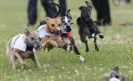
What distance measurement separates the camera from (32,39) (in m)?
9.87

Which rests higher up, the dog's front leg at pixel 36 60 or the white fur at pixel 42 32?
the white fur at pixel 42 32

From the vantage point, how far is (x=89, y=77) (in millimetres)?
9273

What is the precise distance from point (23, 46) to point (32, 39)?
0.19m

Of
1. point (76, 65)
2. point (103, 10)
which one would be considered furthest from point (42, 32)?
point (103, 10)

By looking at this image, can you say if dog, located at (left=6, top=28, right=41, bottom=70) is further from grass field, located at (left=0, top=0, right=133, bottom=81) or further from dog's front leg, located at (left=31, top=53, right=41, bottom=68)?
grass field, located at (left=0, top=0, right=133, bottom=81)

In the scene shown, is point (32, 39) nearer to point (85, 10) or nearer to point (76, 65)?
point (76, 65)

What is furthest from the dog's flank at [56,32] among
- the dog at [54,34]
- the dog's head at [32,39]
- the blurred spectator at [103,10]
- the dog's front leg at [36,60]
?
the blurred spectator at [103,10]

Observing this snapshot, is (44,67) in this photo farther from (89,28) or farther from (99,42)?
(99,42)

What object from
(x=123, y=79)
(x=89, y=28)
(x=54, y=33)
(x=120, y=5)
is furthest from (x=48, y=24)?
(x=120, y=5)

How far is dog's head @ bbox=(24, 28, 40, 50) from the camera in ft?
32.2

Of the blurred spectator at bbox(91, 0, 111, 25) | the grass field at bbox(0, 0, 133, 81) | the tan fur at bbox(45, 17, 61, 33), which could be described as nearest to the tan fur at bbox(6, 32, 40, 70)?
the grass field at bbox(0, 0, 133, 81)

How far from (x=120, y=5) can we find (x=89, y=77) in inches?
1063

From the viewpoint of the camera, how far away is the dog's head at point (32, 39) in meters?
9.80

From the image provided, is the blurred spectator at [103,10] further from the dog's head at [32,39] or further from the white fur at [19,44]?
the dog's head at [32,39]
